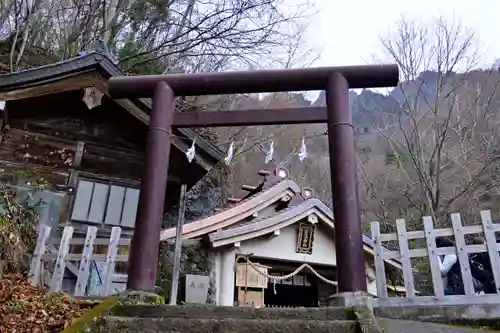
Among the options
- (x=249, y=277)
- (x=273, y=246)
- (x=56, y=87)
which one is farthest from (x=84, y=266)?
(x=273, y=246)

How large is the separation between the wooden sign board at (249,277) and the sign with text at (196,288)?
1.18 m

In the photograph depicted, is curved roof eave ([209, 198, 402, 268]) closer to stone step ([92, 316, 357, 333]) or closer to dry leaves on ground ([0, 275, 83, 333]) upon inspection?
dry leaves on ground ([0, 275, 83, 333])

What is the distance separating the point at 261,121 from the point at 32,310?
360cm

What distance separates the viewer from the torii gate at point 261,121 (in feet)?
15.4

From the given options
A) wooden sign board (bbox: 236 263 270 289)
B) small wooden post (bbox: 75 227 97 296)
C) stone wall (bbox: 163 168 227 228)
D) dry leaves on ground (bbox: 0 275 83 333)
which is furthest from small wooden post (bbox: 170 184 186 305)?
stone wall (bbox: 163 168 227 228)

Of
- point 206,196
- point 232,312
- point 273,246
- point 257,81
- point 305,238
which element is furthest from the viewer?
point 206,196

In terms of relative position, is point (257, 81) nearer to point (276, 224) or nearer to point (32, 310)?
point (32, 310)

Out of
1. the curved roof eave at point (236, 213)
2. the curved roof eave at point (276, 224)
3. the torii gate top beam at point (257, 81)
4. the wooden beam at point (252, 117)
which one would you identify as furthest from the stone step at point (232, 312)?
the curved roof eave at point (276, 224)

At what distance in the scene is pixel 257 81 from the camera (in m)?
5.71

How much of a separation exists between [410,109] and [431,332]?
1601cm

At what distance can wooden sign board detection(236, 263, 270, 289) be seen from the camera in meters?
11.3

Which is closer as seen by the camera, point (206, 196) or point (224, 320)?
point (224, 320)

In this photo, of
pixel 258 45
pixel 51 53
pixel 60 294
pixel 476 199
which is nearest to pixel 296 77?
pixel 60 294

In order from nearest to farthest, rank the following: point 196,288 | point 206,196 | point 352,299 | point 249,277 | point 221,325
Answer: point 221,325 < point 352,299 < point 196,288 < point 249,277 < point 206,196
